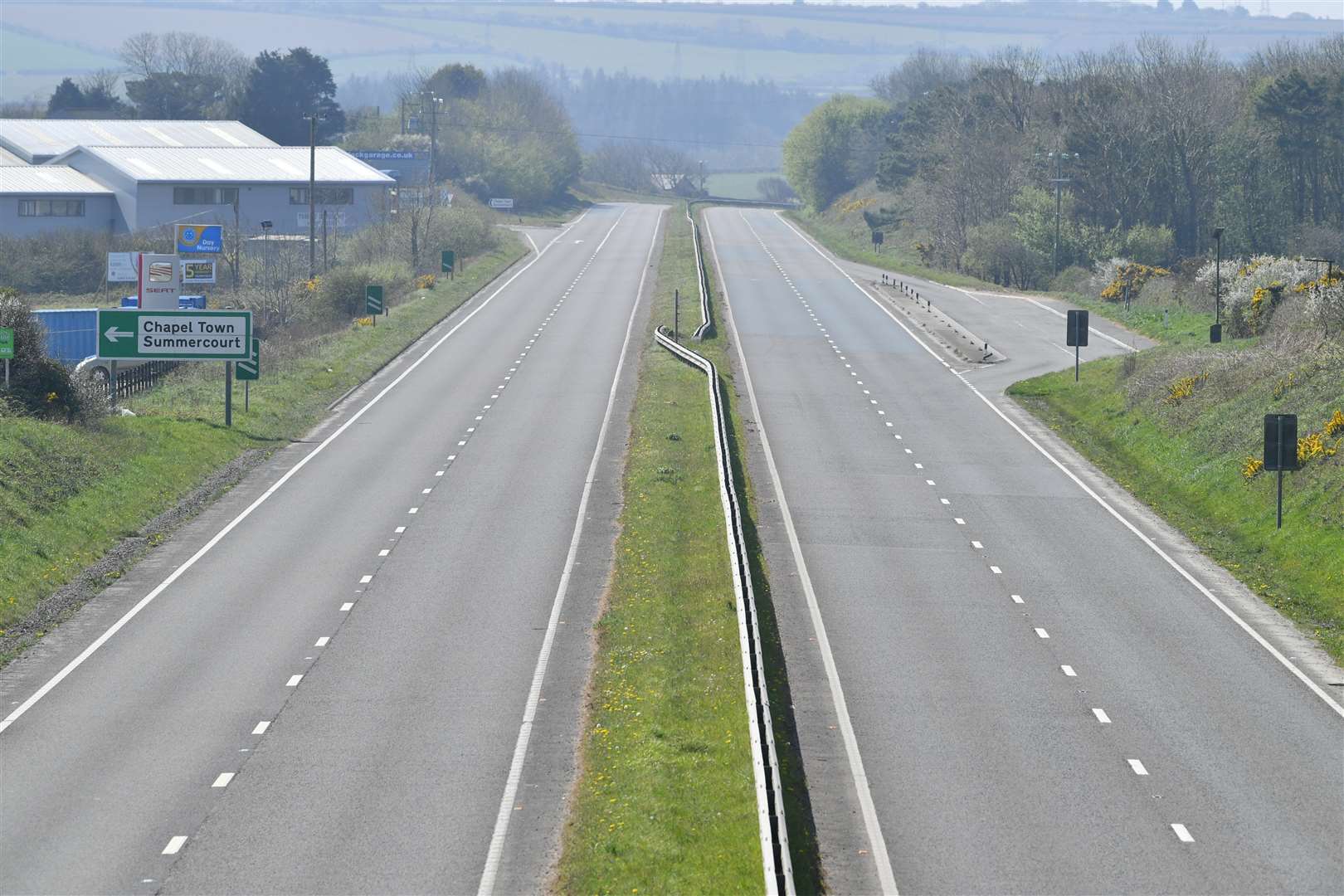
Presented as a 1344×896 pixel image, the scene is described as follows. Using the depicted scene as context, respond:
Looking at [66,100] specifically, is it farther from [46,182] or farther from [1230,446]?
[1230,446]

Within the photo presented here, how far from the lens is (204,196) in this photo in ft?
365

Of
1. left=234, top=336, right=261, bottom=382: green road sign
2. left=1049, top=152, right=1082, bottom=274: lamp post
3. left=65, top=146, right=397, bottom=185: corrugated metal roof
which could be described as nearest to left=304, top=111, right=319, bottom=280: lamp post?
left=65, top=146, right=397, bottom=185: corrugated metal roof

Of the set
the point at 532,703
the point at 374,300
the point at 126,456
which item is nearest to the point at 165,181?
the point at 374,300

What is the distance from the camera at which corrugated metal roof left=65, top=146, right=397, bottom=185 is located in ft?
363

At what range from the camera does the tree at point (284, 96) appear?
15100cm

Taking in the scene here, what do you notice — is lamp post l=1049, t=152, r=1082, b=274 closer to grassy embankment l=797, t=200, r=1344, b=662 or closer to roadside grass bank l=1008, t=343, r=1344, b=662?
grassy embankment l=797, t=200, r=1344, b=662

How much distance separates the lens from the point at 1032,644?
2677cm

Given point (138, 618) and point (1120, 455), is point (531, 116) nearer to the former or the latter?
point (1120, 455)

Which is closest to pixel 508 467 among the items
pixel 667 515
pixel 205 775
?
pixel 667 515

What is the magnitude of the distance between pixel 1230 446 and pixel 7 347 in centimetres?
3134

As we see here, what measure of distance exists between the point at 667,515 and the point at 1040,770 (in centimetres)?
1521

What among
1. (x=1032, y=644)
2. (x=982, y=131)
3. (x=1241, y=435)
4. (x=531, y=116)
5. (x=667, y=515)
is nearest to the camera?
(x=1032, y=644)

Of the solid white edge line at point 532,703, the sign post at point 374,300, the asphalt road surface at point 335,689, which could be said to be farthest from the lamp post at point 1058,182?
the asphalt road surface at point 335,689

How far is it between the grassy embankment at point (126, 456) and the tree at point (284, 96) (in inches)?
3802
